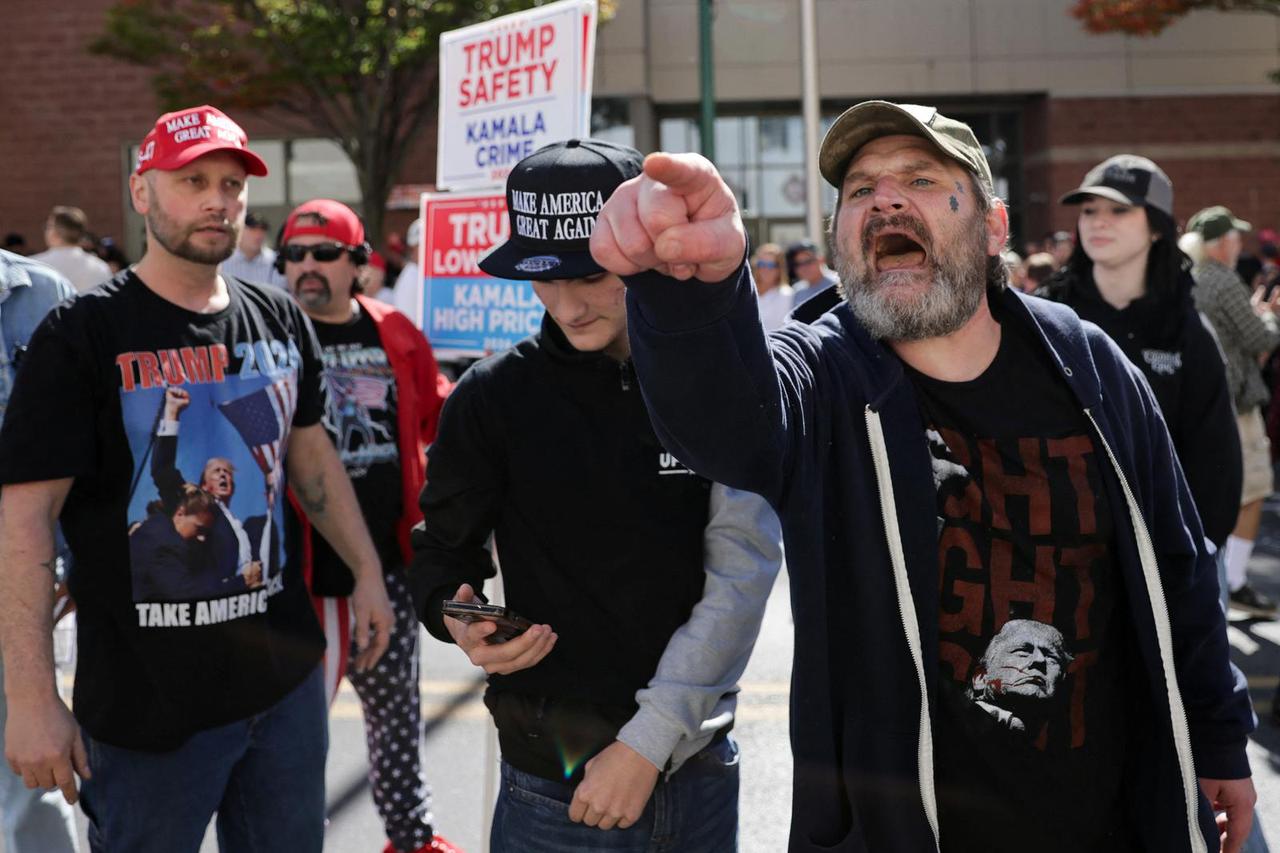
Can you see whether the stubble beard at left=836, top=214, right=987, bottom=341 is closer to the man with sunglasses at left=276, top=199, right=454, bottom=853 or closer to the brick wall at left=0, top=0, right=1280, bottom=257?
the man with sunglasses at left=276, top=199, right=454, bottom=853

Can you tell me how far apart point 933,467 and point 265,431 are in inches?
61.5

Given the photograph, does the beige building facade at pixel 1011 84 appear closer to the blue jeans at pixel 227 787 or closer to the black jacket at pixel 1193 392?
the black jacket at pixel 1193 392

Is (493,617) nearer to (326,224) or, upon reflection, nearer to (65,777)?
(65,777)

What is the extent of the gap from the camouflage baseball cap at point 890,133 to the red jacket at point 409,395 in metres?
2.22

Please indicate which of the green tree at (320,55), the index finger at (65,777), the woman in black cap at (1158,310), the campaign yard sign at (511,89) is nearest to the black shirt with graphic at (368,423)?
the campaign yard sign at (511,89)

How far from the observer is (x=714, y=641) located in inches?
88.3

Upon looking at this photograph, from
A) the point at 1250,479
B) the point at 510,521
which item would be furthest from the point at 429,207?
the point at 1250,479

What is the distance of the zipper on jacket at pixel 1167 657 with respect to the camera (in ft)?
6.66

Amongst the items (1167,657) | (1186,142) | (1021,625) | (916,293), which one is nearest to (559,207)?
(916,293)

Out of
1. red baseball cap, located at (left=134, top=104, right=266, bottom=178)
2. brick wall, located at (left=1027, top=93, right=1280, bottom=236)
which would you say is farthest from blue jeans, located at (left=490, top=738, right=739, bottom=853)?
brick wall, located at (left=1027, top=93, right=1280, bottom=236)

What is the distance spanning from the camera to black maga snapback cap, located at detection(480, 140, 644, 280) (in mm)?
2230

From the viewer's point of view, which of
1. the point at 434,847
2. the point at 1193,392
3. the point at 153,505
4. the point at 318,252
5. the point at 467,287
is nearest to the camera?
the point at 153,505

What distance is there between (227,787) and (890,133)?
1.97 metres

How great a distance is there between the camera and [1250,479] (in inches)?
243
